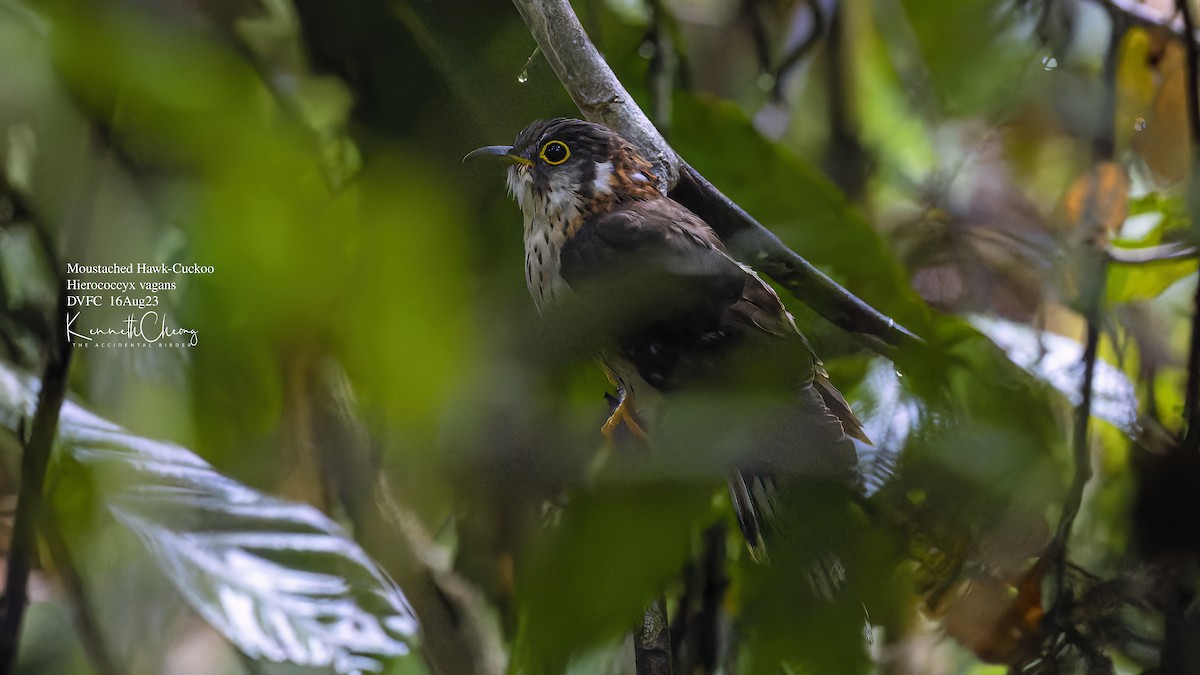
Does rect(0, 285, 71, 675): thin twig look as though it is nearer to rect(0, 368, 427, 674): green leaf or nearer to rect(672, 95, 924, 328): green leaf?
rect(0, 368, 427, 674): green leaf

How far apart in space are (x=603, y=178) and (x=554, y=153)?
4 cm

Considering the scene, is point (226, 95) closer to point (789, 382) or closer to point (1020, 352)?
point (789, 382)

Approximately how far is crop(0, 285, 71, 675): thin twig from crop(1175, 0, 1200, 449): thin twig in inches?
32.9

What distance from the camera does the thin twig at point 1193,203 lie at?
2.34 ft

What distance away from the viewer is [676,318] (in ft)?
2.12

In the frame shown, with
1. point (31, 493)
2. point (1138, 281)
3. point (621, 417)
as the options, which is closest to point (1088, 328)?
point (1138, 281)

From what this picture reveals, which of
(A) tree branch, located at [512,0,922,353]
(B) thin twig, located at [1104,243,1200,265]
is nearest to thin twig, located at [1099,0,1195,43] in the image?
(B) thin twig, located at [1104,243,1200,265]

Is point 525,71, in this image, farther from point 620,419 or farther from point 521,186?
point 620,419

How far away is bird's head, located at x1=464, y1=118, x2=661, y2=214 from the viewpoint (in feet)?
2.24

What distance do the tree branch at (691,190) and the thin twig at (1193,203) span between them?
0.72 feet

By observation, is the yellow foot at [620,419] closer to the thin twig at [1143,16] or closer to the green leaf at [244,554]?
the green leaf at [244,554]

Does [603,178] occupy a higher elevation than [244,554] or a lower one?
higher

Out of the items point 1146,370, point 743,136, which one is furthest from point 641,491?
point 1146,370

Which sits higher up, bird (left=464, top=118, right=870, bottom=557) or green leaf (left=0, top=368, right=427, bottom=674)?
bird (left=464, top=118, right=870, bottom=557)
